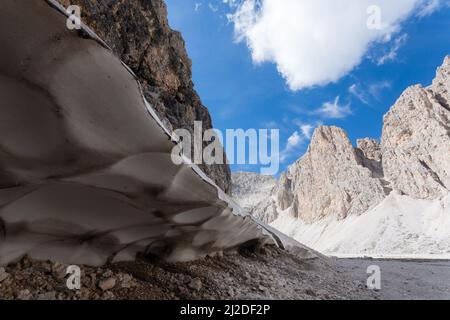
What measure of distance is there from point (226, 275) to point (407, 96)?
7587 cm

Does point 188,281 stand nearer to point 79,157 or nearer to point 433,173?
point 79,157

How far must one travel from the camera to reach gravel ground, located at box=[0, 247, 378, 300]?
2.87 meters

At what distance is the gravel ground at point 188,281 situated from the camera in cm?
287

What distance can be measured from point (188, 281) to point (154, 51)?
14.1 meters

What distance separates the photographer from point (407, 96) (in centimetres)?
6538

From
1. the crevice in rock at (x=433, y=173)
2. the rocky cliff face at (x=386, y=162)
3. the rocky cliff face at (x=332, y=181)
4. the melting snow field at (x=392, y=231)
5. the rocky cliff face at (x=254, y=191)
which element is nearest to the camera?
the melting snow field at (x=392, y=231)

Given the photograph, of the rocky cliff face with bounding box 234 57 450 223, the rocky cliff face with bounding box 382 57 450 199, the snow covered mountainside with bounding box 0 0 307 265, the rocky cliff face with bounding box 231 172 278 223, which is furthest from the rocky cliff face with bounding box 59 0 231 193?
the rocky cliff face with bounding box 231 172 278 223

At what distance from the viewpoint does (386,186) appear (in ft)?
214

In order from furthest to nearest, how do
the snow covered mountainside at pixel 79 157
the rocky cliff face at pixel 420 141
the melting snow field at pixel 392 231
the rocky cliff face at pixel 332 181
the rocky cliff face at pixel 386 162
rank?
the rocky cliff face at pixel 332 181 → the rocky cliff face at pixel 386 162 → the rocky cliff face at pixel 420 141 → the melting snow field at pixel 392 231 → the snow covered mountainside at pixel 79 157

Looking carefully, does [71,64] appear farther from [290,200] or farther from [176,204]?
[290,200]

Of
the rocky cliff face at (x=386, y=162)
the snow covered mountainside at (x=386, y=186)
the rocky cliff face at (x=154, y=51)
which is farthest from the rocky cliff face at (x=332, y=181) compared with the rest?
the rocky cliff face at (x=154, y=51)

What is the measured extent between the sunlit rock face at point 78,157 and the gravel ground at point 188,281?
0.69 ft

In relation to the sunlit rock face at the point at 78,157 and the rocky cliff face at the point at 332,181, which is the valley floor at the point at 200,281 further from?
the rocky cliff face at the point at 332,181
